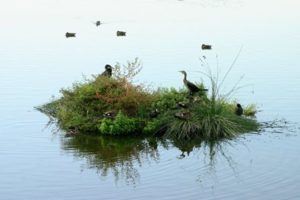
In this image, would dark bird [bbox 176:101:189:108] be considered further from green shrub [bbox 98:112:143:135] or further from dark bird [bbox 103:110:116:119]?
dark bird [bbox 103:110:116:119]

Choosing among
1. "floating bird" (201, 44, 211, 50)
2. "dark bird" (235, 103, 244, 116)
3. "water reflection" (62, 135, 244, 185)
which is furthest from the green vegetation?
"floating bird" (201, 44, 211, 50)

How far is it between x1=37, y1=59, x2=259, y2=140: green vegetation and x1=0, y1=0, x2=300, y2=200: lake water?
1.31 feet

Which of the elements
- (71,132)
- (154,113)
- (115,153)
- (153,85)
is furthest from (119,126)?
(153,85)

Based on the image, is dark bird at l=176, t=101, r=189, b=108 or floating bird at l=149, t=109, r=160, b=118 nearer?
dark bird at l=176, t=101, r=189, b=108

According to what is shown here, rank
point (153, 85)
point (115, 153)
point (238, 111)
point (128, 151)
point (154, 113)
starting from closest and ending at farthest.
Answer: point (115, 153) < point (128, 151) < point (154, 113) < point (238, 111) < point (153, 85)

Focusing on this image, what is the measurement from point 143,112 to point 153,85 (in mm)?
4857

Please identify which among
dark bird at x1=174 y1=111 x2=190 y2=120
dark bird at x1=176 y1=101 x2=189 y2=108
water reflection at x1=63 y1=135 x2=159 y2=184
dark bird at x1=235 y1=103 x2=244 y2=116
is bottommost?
water reflection at x1=63 y1=135 x2=159 y2=184

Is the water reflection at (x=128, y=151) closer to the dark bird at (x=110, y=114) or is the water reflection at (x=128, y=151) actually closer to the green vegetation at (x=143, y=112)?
the green vegetation at (x=143, y=112)

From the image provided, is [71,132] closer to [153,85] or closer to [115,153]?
[115,153]

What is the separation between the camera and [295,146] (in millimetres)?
17000

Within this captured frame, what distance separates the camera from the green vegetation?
1772 centimetres

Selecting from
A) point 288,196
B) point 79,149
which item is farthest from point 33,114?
point 288,196

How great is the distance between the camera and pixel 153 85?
23.2 metres

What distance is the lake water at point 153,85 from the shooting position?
14477 mm
